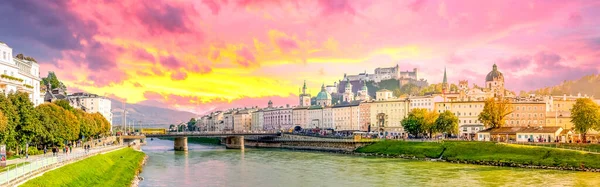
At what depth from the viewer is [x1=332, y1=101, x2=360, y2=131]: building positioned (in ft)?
567

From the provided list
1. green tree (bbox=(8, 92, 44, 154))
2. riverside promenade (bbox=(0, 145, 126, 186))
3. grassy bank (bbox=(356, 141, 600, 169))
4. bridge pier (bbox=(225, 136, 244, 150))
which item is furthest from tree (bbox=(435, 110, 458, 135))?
riverside promenade (bbox=(0, 145, 126, 186))

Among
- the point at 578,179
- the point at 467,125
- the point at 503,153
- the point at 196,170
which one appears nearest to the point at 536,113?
the point at 467,125

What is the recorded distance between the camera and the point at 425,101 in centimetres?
14438

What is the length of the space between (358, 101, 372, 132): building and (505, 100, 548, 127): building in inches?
1785

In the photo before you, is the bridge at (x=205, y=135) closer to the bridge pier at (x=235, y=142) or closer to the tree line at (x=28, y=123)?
the bridge pier at (x=235, y=142)

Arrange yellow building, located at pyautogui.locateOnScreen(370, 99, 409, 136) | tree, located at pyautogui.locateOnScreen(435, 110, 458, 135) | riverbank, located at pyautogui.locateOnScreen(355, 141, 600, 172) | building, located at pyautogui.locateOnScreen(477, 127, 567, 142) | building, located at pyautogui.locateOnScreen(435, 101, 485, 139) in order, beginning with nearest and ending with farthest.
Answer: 1. riverbank, located at pyautogui.locateOnScreen(355, 141, 600, 172)
2. building, located at pyautogui.locateOnScreen(477, 127, 567, 142)
3. tree, located at pyautogui.locateOnScreen(435, 110, 458, 135)
4. building, located at pyautogui.locateOnScreen(435, 101, 485, 139)
5. yellow building, located at pyautogui.locateOnScreen(370, 99, 409, 136)

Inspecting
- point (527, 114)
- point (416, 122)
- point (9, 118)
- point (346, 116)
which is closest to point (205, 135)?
point (416, 122)

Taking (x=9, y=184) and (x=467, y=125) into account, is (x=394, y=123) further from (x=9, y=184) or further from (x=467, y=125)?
(x=9, y=184)

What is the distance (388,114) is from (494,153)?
83462 mm

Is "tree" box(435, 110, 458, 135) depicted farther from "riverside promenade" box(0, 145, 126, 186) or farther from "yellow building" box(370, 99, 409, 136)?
"riverside promenade" box(0, 145, 126, 186)

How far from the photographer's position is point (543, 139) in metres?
82.8

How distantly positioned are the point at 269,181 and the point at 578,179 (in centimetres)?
2809

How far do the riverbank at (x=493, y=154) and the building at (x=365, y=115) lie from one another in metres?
67.6

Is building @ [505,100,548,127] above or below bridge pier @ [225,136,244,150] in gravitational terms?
above
